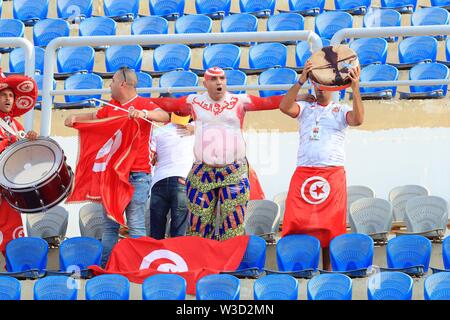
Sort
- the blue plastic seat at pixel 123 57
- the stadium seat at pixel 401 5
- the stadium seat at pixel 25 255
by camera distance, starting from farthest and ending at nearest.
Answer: the stadium seat at pixel 401 5 < the blue plastic seat at pixel 123 57 < the stadium seat at pixel 25 255

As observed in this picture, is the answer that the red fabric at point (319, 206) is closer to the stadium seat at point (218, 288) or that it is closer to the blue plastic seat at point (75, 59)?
the stadium seat at point (218, 288)

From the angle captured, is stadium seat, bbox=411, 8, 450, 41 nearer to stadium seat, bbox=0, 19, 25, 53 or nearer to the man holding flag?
stadium seat, bbox=0, 19, 25, 53

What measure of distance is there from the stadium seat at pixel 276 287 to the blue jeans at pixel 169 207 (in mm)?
1212

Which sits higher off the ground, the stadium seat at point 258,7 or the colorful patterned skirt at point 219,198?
the stadium seat at point 258,7

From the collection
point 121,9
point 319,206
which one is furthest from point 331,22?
point 319,206

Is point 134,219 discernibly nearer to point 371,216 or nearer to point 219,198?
point 219,198

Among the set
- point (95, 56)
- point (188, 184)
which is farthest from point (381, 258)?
point (95, 56)

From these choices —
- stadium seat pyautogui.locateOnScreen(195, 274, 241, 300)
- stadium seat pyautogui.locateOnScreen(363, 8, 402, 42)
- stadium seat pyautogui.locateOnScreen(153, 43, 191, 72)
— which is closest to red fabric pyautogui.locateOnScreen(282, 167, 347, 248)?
stadium seat pyautogui.locateOnScreen(195, 274, 241, 300)

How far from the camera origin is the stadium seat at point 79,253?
372 inches

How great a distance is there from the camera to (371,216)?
32.1 ft

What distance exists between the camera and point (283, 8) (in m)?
15.6

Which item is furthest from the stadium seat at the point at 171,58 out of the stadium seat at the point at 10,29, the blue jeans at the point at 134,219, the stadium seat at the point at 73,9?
the blue jeans at the point at 134,219

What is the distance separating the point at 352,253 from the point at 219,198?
0.95m
